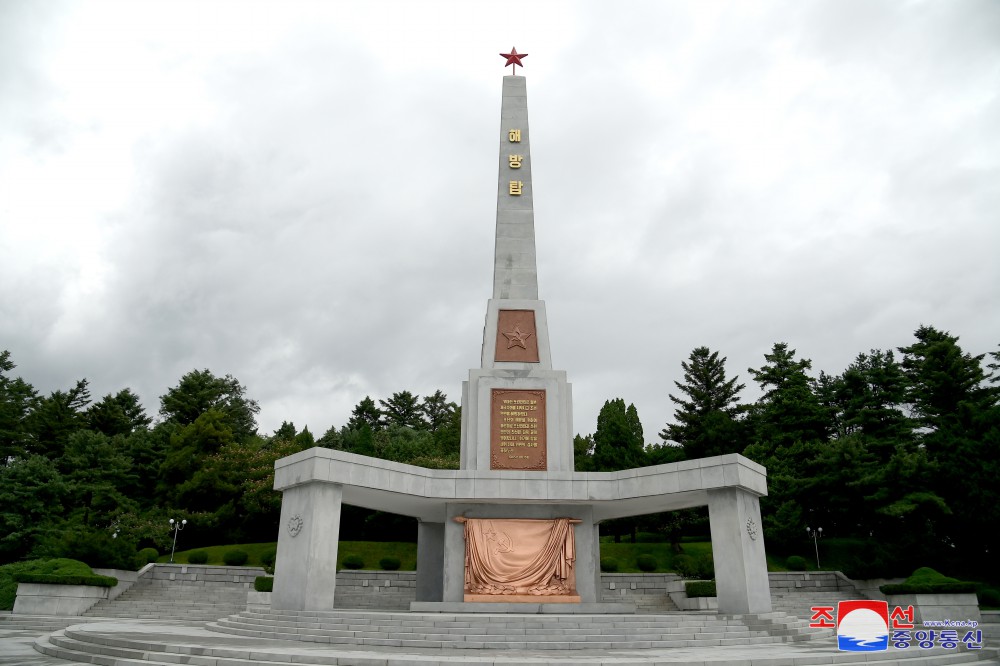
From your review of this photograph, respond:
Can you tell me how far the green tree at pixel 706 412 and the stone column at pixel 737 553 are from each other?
2196cm

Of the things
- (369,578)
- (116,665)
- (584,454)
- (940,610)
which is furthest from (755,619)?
(584,454)

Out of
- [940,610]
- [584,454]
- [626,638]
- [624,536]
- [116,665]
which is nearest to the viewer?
[116,665]

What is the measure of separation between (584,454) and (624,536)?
659 cm

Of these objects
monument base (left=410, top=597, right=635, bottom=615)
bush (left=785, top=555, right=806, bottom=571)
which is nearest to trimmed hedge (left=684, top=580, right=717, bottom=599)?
bush (left=785, top=555, right=806, bottom=571)

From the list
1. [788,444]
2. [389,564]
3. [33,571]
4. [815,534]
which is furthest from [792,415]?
[33,571]

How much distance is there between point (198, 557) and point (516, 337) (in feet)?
62.1

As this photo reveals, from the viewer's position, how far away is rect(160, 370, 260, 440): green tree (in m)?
46.6

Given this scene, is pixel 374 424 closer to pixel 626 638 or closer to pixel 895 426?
pixel 895 426

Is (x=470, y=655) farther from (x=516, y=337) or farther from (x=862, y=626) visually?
(x=516, y=337)

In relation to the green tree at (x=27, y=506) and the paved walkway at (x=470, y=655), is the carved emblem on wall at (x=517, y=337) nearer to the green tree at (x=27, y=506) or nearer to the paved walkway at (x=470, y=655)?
the paved walkway at (x=470, y=655)

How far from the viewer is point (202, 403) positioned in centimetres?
4688

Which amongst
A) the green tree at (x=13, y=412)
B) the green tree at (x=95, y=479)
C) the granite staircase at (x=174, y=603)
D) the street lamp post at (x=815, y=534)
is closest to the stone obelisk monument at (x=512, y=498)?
the granite staircase at (x=174, y=603)

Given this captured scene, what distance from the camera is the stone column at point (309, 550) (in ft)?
48.0

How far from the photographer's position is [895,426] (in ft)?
106
